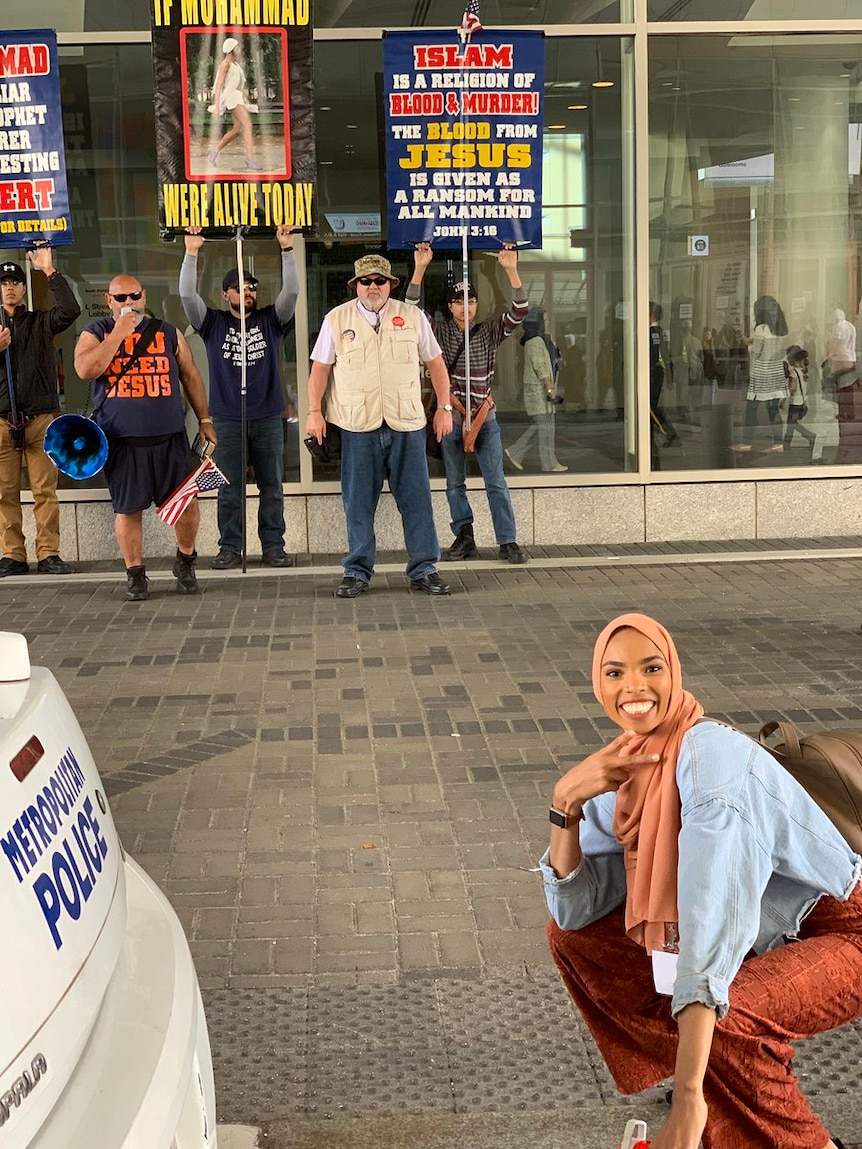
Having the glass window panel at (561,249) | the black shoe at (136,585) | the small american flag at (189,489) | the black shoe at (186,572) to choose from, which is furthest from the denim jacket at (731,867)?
the glass window panel at (561,249)

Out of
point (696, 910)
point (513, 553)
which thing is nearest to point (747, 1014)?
point (696, 910)

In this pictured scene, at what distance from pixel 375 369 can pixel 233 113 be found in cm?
206

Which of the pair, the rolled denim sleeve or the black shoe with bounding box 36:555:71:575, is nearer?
the rolled denim sleeve

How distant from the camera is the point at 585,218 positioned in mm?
12273

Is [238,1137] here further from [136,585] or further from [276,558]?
[276,558]

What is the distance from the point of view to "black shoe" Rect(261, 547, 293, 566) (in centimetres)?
1135

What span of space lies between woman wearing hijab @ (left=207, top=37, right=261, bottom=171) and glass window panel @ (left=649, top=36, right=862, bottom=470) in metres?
3.51

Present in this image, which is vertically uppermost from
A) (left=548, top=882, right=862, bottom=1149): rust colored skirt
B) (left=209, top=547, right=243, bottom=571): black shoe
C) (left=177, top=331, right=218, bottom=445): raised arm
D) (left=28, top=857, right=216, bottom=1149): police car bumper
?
(left=177, top=331, right=218, bottom=445): raised arm

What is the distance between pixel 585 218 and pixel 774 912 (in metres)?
9.87

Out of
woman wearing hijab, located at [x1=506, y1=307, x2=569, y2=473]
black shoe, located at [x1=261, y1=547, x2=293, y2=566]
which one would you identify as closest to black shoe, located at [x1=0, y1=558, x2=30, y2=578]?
black shoe, located at [x1=261, y1=547, x2=293, y2=566]

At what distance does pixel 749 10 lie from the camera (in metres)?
12.0

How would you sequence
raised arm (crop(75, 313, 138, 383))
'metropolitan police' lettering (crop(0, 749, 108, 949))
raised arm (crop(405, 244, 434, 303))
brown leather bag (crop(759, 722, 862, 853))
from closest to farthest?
'metropolitan police' lettering (crop(0, 749, 108, 949)) < brown leather bag (crop(759, 722, 862, 853)) < raised arm (crop(75, 313, 138, 383)) < raised arm (crop(405, 244, 434, 303))

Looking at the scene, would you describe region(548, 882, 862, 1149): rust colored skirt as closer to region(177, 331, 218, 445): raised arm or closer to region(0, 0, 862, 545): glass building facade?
region(177, 331, 218, 445): raised arm

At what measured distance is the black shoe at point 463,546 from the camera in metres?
11.5
